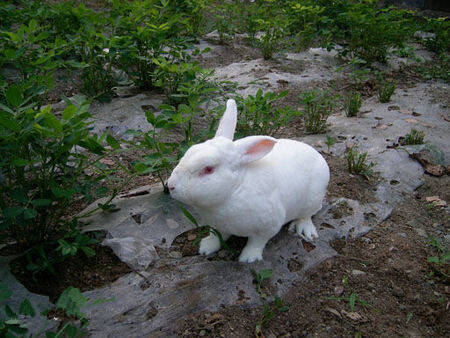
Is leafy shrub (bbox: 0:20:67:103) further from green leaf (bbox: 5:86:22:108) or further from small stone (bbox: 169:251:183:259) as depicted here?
small stone (bbox: 169:251:183:259)

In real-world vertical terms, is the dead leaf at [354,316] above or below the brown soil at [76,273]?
below

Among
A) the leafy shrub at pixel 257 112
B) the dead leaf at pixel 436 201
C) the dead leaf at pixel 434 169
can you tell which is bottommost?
the dead leaf at pixel 436 201

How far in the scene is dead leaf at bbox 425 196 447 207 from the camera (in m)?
3.07

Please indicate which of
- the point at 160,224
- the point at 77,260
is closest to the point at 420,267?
the point at 160,224

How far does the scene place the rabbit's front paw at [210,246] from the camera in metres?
2.33

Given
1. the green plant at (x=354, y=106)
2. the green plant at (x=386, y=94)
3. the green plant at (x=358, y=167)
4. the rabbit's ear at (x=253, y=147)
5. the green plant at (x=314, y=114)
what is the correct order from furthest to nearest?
the green plant at (x=386, y=94) < the green plant at (x=354, y=106) < the green plant at (x=314, y=114) < the green plant at (x=358, y=167) < the rabbit's ear at (x=253, y=147)

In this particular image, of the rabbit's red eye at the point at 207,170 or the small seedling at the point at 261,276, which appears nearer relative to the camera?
the rabbit's red eye at the point at 207,170

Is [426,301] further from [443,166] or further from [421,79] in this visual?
[421,79]

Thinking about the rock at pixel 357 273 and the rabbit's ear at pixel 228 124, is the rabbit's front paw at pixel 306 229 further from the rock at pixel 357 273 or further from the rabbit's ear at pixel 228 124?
the rabbit's ear at pixel 228 124

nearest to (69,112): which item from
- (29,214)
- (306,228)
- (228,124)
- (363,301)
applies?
(29,214)

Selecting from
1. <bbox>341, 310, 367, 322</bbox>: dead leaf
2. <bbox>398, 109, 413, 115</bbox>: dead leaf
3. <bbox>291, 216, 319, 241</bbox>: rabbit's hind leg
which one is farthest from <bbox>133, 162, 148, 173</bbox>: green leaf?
<bbox>398, 109, 413, 115</bbox>: dead leaf

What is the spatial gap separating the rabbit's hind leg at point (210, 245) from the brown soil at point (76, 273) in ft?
1.56

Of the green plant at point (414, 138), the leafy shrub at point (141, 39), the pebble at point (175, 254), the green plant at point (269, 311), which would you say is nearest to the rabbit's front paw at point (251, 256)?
the green plant at point (269, 311)

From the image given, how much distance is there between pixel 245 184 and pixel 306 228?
2.46 ft
